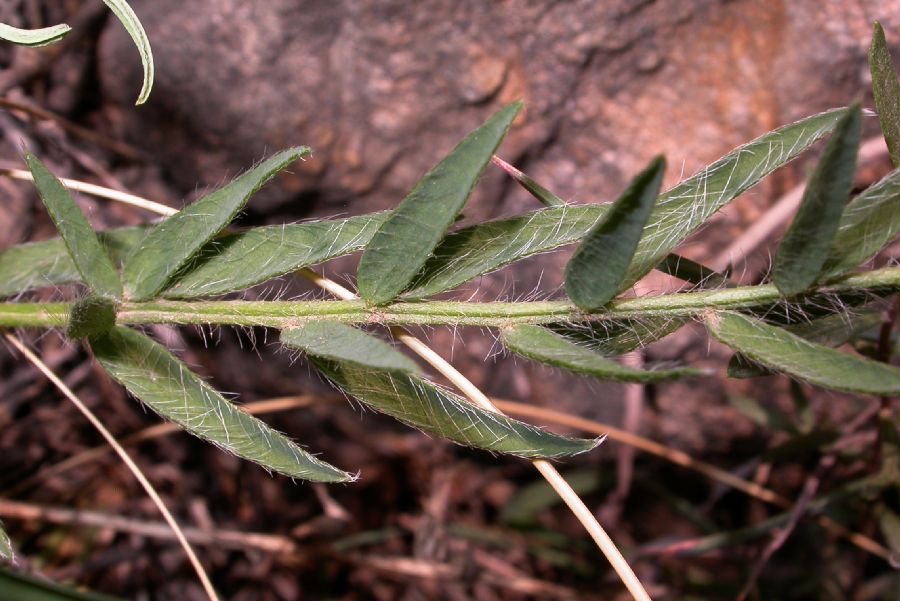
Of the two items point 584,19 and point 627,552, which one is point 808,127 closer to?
point 584,19

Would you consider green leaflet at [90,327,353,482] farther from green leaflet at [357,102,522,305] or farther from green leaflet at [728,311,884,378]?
green leaflet at [728,311,884,378]

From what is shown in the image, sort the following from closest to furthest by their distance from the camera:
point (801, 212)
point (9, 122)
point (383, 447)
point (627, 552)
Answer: point (801, 212) < point (9, 122) < point (627, 552) < point (383, 447)

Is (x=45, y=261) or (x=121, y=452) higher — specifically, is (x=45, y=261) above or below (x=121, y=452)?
above

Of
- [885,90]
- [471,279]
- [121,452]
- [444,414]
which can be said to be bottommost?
[121,452]

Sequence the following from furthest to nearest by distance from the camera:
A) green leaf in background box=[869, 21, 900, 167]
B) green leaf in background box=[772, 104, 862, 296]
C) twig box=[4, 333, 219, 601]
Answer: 1. twig box=[4, 333, 219, 601]
2. green leaf in background box=[869, 21, 900, 167]
3. green leaf in background box=[772, 104, 862, 296]

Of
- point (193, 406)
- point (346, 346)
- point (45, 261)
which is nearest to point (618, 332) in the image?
point (346, 346)

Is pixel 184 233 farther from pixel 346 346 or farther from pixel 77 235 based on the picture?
pixel 346 346

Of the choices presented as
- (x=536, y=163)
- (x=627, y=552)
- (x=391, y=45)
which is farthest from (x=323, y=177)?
(x=627, y=552)

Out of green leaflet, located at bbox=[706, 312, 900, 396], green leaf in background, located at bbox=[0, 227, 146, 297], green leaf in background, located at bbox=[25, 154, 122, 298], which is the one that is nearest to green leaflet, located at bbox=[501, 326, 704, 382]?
green leaflet, located at bbox=[706, 312, 900, 396]
